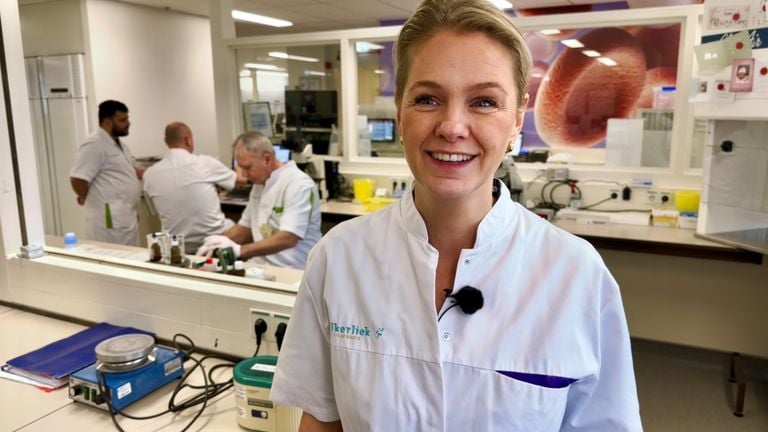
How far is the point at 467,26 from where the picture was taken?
2.60 feet

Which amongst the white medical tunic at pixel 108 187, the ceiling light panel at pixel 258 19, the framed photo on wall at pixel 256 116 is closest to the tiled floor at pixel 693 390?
the white medical tunic at pixel 108 187

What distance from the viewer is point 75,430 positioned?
129cm

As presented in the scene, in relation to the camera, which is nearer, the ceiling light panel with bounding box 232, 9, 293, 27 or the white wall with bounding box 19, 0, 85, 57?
the white wall with bounding box 19, 0, 85, 57

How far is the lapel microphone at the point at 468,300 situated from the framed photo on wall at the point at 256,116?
4.67 metres

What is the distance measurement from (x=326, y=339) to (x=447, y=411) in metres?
0.24

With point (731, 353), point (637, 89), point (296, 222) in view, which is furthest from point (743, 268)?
point (637, 89)

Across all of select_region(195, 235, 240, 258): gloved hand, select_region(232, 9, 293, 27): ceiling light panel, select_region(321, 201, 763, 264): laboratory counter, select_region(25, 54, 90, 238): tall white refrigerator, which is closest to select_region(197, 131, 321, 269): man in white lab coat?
select_region(195, 235, 240, 258): gloved hand

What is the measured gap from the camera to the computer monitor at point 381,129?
4699mm

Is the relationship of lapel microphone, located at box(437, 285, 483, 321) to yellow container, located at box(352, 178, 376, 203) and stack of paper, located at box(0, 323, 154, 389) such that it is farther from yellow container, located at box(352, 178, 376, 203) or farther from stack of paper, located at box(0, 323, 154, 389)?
yellow container, located at box(352, 178, 376, 203)

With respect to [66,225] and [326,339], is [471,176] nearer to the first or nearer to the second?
[326,339]

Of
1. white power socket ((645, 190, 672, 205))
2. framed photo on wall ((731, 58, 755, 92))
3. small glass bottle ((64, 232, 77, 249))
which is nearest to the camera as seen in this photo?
small glass bottle ((64, 232, 77, 249))

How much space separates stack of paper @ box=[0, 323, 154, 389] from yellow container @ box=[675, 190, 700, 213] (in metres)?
3.13

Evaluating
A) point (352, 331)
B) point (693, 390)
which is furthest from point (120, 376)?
point (693, 390)

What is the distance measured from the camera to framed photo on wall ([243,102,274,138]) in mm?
5246
